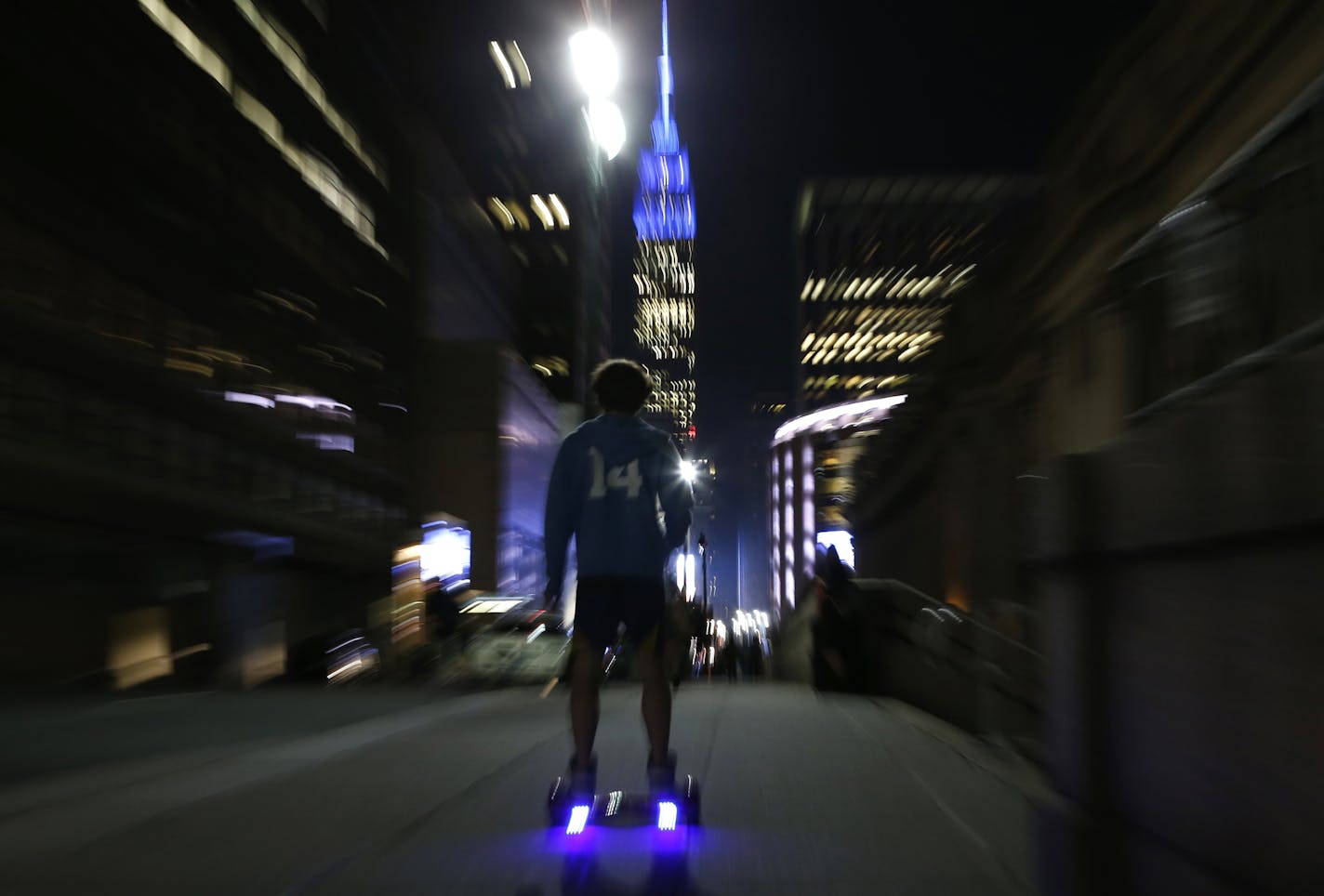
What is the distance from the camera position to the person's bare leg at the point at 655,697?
4.07 m

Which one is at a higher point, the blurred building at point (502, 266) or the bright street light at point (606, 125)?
the bright street light at point (606, 125)

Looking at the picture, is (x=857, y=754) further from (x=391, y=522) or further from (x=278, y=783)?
(x=391, y=522)

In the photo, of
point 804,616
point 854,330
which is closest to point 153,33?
point 804,616

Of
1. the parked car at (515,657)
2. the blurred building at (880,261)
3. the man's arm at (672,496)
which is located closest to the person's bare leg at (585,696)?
the man's arm at (672,496)

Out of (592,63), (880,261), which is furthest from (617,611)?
(592,63)

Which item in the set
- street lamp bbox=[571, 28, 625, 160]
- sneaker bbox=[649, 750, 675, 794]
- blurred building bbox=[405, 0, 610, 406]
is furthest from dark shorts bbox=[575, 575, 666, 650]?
street lamp bbox=[571, 28, 625, 160]

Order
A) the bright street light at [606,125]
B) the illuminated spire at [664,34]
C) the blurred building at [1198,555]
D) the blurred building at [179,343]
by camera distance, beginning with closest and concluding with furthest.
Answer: the blurred building at [1198,555]
the blurred building at [179,343]
the bright street light at [606,125]
the illuminated spire at [664,34]

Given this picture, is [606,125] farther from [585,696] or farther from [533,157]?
[585,696]

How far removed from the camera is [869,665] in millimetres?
12211

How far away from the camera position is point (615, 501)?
13.7ft

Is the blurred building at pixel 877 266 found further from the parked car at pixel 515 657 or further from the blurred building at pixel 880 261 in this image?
the parked car at pixel 515 657

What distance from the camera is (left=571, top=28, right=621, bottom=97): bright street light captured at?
395ft

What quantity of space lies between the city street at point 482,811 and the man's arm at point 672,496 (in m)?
1.19

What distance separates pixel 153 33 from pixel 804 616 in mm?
19920
